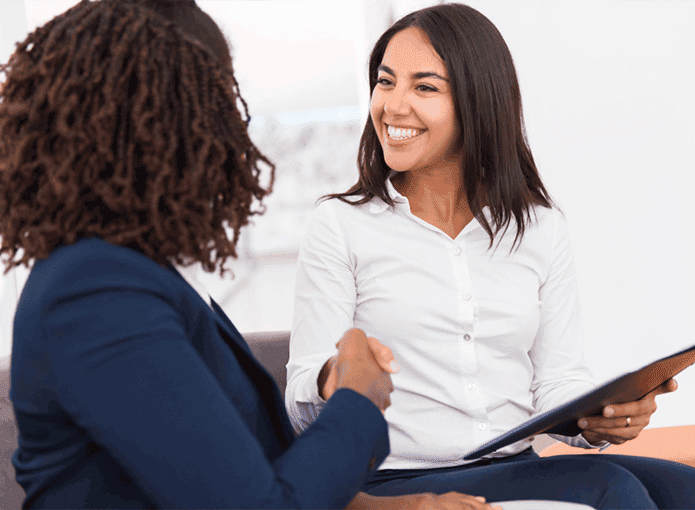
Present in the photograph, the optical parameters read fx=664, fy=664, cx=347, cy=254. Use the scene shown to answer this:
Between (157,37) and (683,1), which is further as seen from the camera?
(683,1)

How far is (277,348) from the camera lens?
59.9 inches

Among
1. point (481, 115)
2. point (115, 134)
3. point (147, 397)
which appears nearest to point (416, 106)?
point (481, 115)

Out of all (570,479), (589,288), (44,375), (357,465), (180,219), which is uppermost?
(180,219)

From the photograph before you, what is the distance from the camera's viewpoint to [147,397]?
58cm

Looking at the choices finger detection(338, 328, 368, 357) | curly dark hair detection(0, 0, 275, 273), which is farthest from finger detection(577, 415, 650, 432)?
curly dark hair detection(0, 0, 275, 273)

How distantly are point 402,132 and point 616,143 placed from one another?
136 centimetres

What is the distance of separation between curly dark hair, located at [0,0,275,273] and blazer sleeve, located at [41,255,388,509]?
0.08m

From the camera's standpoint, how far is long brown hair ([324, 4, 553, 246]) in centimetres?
138

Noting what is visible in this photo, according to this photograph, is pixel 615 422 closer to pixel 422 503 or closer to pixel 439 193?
pixel 422 503

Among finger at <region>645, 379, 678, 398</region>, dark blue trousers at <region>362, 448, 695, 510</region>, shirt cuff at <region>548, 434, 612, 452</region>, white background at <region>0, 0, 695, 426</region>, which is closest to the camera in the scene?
dark blue trousers at <region>362, 448, 695, 510</region>

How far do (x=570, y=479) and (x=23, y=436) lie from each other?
0.83 m

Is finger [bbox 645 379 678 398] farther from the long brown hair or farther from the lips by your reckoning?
the lips

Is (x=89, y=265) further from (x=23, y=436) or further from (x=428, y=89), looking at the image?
(x=428, y=89)

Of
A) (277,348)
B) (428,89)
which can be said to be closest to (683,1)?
(428,89)
